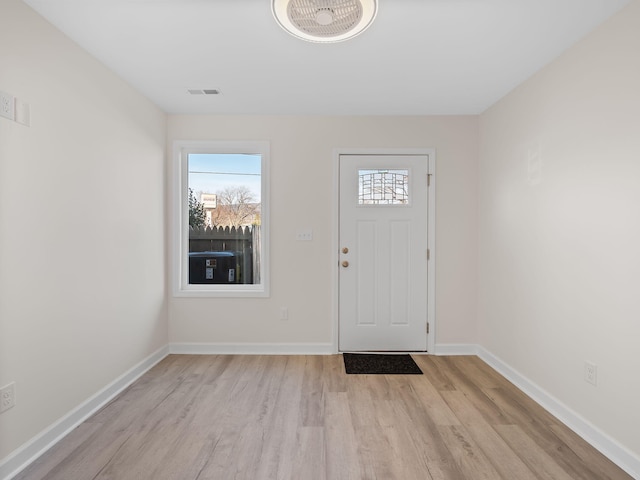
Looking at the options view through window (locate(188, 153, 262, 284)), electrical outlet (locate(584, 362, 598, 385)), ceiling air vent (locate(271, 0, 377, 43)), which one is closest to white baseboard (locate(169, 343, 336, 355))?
view through window (locate(188, 153, 262, 284))

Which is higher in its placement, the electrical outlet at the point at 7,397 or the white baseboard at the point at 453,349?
the electrical outlet at the point at 7,397

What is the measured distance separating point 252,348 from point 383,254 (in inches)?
64.1

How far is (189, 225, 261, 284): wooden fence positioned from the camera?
3811 mm

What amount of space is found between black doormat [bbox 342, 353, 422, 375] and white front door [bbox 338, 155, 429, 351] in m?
0.12

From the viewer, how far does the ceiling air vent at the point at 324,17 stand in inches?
67.9

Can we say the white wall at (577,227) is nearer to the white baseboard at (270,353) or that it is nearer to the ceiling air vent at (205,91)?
the white baseboard at (270,353)

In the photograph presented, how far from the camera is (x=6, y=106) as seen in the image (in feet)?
5.89

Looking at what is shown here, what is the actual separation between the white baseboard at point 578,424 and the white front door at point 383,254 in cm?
96

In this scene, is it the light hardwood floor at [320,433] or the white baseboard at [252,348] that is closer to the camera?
the light hardwood floor at [320,433]

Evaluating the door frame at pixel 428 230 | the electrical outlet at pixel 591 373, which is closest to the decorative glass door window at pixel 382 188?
the door frame at pixel 428 230

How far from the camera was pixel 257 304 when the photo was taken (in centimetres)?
371

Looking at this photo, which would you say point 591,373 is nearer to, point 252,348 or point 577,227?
point 577,227

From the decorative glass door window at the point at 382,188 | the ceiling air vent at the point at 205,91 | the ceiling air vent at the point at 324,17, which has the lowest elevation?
the decorative glass door window at the point at 382,188

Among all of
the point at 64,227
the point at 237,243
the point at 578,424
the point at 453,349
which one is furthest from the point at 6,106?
the point at 453,349
